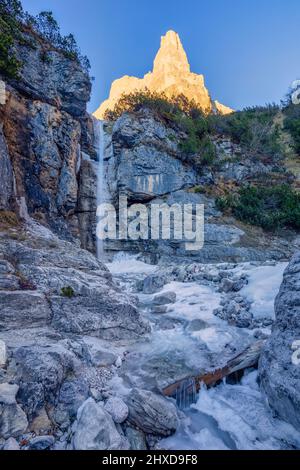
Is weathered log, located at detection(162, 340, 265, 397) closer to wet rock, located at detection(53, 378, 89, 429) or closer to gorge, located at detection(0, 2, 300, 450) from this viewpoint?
gorge, located at detection(0, 2, 300, 450)

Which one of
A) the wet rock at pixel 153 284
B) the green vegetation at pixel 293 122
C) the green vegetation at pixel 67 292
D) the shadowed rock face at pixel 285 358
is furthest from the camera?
the green vegetation at pixel 293 122

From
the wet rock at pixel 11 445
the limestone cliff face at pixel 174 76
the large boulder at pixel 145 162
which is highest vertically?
the limestone cliff face at pixel 174 76

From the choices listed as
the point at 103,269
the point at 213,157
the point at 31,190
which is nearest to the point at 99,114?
the point at 213,157

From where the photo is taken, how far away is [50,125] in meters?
16.6

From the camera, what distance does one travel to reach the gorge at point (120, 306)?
11.7 ft

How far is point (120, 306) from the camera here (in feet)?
22.1

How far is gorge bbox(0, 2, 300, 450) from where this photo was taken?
11.7 ft

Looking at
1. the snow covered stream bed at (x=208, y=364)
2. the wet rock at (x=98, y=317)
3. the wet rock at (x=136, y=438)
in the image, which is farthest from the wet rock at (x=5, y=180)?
the wet rock at (x=136, y=438)

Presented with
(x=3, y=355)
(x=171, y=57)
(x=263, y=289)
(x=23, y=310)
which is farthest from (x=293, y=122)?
(x=171, y=57)

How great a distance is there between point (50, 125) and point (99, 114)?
9095 centimetres

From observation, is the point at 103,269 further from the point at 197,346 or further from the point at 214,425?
the point at 214,425

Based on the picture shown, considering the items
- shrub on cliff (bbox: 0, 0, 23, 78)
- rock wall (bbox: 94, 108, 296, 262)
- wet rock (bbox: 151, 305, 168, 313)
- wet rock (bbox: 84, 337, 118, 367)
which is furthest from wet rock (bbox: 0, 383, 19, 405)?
shrub on cliff (bbox: 0, 0, 23, 78)

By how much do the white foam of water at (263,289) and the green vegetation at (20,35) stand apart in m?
16.8

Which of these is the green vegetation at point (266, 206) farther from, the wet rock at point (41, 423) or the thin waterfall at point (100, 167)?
the wet rock at point (41, 423)
